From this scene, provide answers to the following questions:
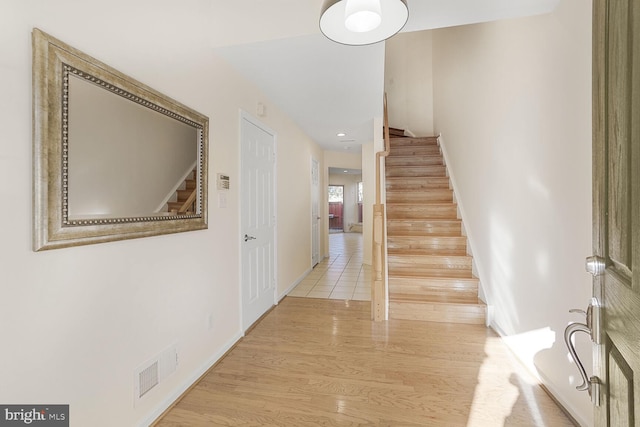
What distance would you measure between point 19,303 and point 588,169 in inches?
99.8

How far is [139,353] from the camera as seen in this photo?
1539mm

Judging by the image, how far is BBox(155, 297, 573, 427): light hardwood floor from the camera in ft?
5.41

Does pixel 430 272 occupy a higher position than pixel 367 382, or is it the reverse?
pixel 430 272

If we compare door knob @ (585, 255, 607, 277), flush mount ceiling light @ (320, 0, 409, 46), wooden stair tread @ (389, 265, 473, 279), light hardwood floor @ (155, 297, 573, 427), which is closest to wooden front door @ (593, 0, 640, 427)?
door knob @ (585, 255, 607, 277)

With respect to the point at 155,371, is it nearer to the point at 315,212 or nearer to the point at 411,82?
the point at 315,212

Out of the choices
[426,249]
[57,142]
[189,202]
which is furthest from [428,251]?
[57,142]

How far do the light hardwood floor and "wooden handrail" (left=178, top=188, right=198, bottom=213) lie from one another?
119 centimetres

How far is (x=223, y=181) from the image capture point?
2.32 metres

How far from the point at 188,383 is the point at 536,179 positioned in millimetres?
2724

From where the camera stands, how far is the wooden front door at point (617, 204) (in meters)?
0.53

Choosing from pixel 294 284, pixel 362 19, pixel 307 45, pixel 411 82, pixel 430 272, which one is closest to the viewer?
pixel 362 19

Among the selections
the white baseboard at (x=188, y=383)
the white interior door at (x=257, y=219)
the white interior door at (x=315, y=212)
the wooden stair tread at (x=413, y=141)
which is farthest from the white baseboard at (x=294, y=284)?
the wooden stair tread at (x=413, y=141)

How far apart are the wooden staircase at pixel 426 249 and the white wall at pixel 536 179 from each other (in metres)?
0.25

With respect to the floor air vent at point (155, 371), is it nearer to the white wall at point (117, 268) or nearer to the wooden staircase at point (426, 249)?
the white wall at point (117, 268)
